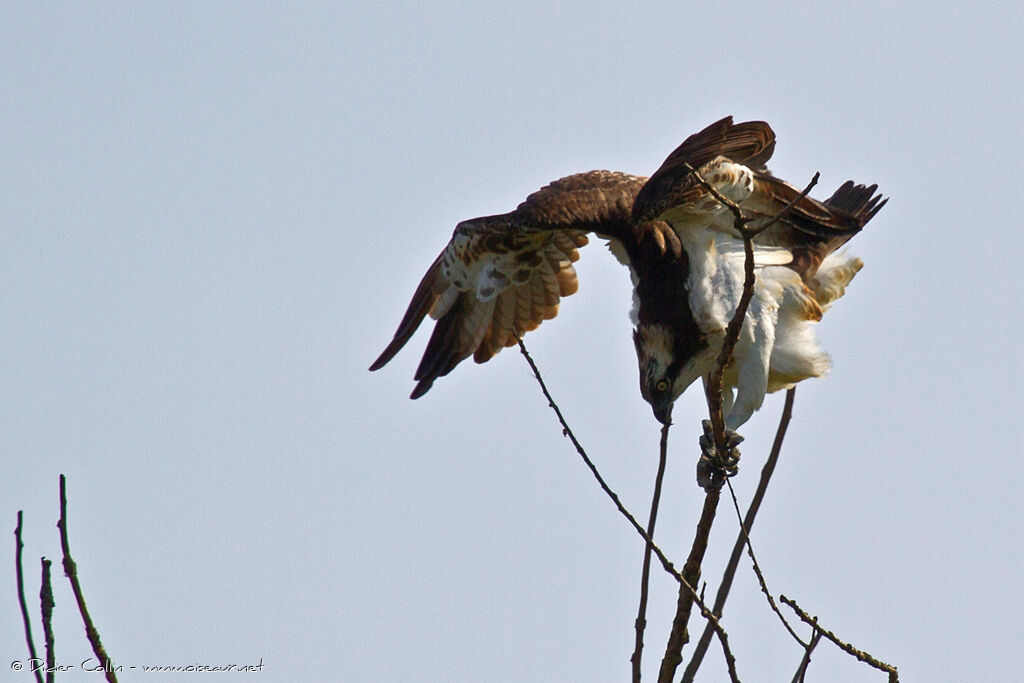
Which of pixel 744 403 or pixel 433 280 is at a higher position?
pixel 433 280

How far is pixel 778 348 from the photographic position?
662cm

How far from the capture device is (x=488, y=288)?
24.8 feet

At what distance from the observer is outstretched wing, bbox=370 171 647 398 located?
7.22 meters

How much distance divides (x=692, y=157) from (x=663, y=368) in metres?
1.15

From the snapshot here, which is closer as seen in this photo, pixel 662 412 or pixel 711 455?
pixel 711 455

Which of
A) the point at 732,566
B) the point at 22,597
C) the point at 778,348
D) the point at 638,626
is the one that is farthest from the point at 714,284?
the point at 22,597

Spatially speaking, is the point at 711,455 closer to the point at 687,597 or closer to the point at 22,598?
the point at 687,597

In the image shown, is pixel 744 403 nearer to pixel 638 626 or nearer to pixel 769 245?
pixel 769 245

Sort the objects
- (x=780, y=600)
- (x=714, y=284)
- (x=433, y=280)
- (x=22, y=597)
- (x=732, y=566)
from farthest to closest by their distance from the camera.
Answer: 1. (x=433, y=280)
2. (x=714, y=284)
3. (x=732, y=566)
4. (x=780, y=600)
5. (x=22, y=597)

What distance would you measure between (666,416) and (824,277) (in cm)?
137

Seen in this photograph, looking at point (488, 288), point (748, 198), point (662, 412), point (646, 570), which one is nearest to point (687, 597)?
point (646, 570)

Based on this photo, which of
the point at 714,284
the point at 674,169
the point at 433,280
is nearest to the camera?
the point at 674,169

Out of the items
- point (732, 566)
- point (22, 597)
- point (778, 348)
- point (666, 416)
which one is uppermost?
point (778, 348)

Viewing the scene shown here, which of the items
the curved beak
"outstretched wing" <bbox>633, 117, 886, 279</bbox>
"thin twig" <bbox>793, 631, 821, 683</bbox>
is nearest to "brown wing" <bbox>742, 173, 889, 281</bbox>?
"outstretched wing" <bbox>633, 117, 886, 279</bbox>
